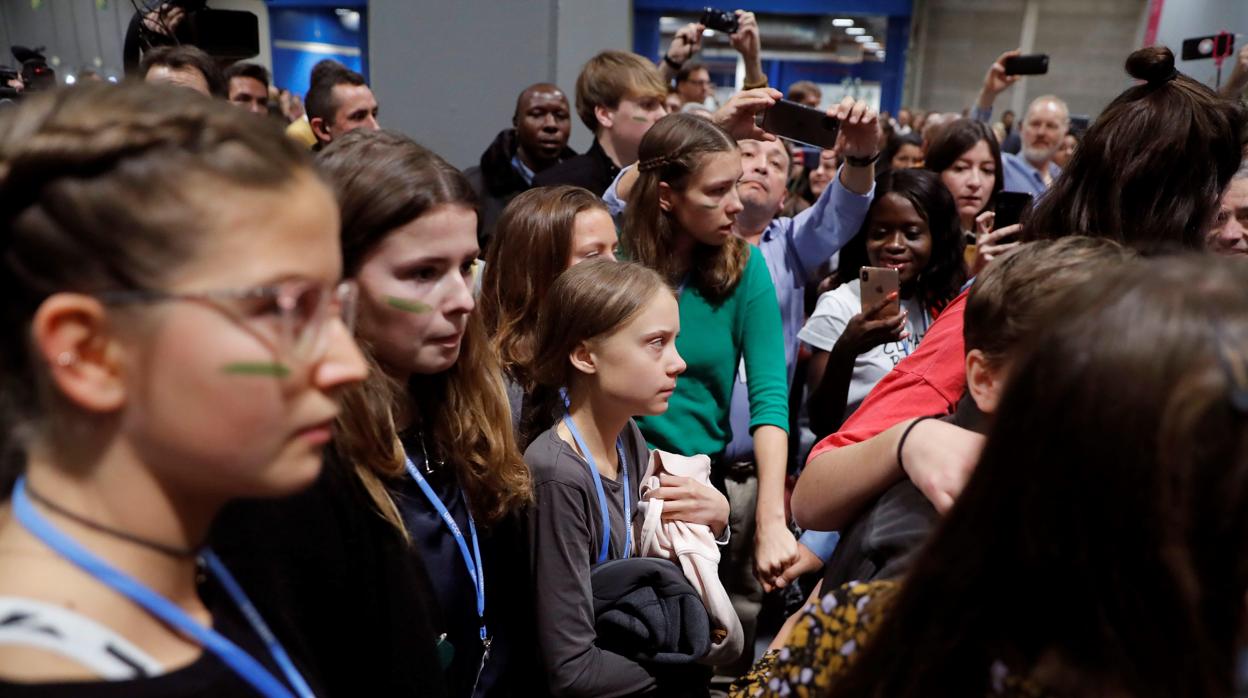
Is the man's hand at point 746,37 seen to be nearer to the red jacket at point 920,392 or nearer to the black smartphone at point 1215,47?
the black smartphone at point 1215,47

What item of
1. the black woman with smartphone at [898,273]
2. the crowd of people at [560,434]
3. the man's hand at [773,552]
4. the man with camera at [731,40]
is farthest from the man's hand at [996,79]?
the man's hand at [773,552]

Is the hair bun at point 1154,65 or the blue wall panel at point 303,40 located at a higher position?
the hair bun at point 1154,65

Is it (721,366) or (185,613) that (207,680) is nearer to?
(185,613)

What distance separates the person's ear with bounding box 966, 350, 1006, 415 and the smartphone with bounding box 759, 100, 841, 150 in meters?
1.78

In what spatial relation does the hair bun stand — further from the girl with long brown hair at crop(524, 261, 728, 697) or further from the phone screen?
the girl with long brown hair at crop(524, 261, 728, 697)

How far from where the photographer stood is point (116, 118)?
30.3 inches

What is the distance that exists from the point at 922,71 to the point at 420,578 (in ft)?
45.2

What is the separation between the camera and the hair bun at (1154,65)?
1.68 m

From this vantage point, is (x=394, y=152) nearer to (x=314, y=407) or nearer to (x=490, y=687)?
(x=314, y=407)

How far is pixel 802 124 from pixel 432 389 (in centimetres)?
189

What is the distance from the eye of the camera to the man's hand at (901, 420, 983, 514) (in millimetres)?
1226

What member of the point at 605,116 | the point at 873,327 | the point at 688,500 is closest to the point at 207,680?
the point at 688,500

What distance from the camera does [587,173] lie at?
3.86m

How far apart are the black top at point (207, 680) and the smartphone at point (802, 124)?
249cm
